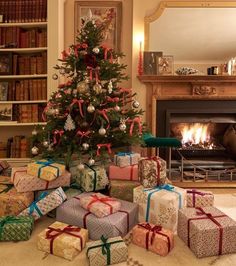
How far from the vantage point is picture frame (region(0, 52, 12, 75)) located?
343 cm

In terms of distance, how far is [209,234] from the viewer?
1.53 meters

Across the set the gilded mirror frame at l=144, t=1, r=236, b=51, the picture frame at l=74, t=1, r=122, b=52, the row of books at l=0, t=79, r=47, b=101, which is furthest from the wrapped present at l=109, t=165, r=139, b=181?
the gilded mirror frame at l=144, t=1, r=236, b=51

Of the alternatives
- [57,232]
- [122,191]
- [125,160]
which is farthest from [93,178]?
[57,232]

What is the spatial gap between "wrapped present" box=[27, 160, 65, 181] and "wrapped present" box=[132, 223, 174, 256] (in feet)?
2.22

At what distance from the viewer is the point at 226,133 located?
3.88 m

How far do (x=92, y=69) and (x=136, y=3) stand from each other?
1.54 meters

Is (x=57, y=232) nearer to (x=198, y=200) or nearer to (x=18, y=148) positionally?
(x=198, y=200)

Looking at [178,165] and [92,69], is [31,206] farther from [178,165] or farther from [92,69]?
[178,165]

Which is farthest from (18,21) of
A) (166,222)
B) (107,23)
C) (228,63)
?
(166,222)

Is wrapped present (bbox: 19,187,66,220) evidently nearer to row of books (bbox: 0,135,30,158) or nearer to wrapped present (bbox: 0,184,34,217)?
wrapped present (bbox: 0,184,34,217)

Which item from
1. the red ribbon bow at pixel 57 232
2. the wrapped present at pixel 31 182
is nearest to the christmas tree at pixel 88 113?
the wrapped present at pixel 31 182

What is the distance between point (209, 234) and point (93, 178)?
0.93 meters

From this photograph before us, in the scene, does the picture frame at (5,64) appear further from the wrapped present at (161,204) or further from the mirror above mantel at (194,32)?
the wrapped present at (161,204)

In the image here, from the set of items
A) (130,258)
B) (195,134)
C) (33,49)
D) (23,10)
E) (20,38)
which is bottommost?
(130,258)
